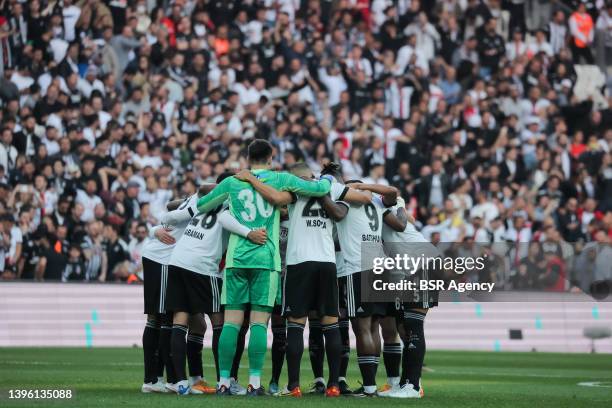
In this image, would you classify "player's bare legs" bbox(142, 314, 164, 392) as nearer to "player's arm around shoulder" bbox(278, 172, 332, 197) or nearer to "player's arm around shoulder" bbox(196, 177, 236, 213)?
"player's arm around shoulder" bbox(196, 177, 236, 213)

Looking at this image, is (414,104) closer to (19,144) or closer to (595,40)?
(595,40)

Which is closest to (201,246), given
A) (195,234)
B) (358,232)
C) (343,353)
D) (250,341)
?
(195,234)

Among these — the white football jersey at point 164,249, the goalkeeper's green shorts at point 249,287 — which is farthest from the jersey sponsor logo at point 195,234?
the goalkeeper's green shorts at point 249,287

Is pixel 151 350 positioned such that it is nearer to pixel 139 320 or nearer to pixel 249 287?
pixel 249 287

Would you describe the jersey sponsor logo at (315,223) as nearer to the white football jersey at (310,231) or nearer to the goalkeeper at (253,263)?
the white football jersey at (310,231)

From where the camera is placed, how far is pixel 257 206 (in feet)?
40.1

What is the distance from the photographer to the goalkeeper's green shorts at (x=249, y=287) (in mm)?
12094

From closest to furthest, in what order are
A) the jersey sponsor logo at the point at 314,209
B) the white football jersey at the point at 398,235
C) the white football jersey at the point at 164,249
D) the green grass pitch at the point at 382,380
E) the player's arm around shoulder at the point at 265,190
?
the green grass pitch at the point at 382,380 < the player's arm around shoulder at the point at 265,190 < the jersey sponsor logo at the point at 314,209 < the white football jersey at the point at 164,249 < the white football jersey at the point at 398,235

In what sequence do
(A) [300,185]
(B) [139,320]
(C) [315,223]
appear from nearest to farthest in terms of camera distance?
1. (A) [300,185]
2. (C) [315,223]
3. (B) [139,320]

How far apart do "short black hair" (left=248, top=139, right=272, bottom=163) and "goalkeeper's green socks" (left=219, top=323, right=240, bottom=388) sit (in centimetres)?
157

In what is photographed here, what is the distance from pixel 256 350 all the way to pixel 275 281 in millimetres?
667

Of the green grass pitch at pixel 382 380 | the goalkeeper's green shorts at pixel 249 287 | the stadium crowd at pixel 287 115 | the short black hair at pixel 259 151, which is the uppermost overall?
the stadium crowd at pixel 287 115

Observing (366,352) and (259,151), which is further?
(366,352)

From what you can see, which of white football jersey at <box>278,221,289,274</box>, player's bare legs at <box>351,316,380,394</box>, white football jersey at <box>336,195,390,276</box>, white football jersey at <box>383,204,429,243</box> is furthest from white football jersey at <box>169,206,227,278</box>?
white football jersey at <box>383,204,429,243</box>
